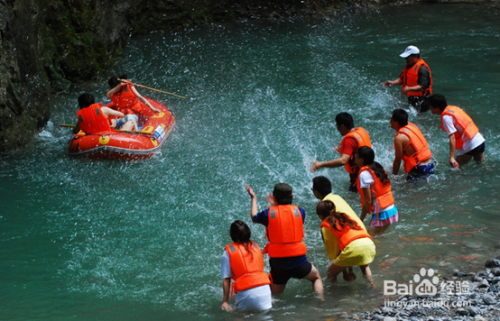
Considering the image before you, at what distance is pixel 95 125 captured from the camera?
10.7 metres

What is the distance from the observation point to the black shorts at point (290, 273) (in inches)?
241

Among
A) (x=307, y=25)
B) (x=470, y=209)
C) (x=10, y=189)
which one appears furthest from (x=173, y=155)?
(x=307, y=25)

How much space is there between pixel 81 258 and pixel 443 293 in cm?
459

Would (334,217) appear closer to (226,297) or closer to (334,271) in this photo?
(334,271)

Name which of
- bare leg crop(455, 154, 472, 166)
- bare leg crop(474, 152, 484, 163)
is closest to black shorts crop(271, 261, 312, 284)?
bare leg crop(455, 154, 472, 166)

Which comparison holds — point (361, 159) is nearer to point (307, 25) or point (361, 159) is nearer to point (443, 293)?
point (443, 293)

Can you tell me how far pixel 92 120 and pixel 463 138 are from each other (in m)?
6.56

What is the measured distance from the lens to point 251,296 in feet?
19.0

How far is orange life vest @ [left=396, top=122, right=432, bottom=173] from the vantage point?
25.9ft

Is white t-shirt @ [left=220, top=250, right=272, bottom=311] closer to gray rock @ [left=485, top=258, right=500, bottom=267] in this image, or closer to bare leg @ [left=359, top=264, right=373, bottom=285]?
bare leg @ [left=359, top=264, right=373, bottom=285]

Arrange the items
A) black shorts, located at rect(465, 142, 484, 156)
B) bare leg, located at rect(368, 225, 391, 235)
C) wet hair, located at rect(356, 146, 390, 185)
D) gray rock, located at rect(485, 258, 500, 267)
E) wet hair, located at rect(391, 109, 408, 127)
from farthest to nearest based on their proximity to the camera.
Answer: black shorts, located at rect(465, 142, 484, 156) < wet hair, located at rect(391, 109, 408, 127) < bare leg, located at rect(368, 225, 391, 235) < wet hair, located at rect(356, 146, 390, 185) < gray rock, located at rect(485, 258, 500, 267)

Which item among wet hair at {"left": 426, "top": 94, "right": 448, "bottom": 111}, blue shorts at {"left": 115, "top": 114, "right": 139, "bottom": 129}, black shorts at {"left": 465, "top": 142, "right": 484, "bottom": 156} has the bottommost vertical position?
black shorts at {"left": 465, "top": 142, "right": 484, "bottom": 156}

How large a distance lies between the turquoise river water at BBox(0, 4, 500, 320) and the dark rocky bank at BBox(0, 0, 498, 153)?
45cm

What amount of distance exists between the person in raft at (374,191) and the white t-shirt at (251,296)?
5.67ft
